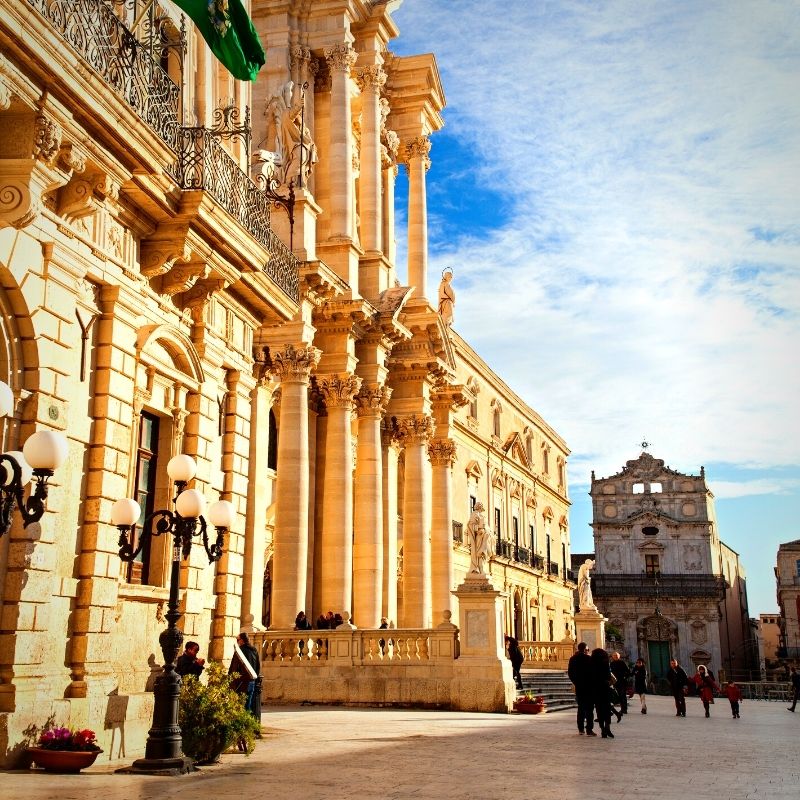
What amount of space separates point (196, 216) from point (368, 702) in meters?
12.2

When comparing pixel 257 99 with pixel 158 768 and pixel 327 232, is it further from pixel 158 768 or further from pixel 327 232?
pixel 158 768

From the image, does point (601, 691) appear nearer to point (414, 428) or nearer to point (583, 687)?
point (583, 687)

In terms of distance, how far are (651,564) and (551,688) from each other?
45874 mm

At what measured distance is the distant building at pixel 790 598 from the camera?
73.0 meters

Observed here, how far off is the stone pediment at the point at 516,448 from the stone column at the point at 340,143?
→ 22015 mm

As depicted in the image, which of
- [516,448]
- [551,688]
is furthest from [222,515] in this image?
[516,448]

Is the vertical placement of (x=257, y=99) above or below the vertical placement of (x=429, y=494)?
above

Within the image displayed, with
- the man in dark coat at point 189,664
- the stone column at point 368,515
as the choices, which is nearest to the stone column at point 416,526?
the stone column at point 368,515

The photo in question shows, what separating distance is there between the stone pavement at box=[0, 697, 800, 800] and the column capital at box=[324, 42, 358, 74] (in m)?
17.6

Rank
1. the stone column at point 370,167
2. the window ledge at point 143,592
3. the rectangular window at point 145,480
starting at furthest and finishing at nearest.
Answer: the stone column at point 370,167
the rectangular window at point 145,480
the window ledge at point 143,592

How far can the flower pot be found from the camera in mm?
8516

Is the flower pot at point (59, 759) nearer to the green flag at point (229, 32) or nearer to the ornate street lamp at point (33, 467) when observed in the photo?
the ornate street lamp at point (33, 467)

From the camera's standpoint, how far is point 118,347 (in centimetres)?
1054

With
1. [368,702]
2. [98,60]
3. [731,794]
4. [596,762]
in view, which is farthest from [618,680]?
[98,60]
